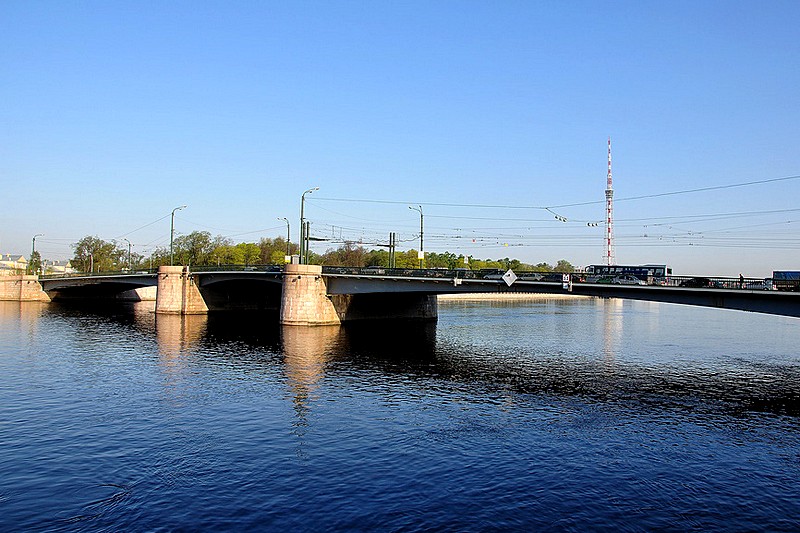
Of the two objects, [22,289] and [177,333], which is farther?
[22,289]

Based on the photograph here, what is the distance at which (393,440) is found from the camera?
25.9 metres

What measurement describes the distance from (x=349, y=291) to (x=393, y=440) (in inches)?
1840

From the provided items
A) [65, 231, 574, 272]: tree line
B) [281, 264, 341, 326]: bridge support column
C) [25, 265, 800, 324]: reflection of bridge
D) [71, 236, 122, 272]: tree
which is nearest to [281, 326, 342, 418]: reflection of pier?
[281, 264, 341, 326]: bridge support column

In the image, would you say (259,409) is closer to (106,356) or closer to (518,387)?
(518,387)

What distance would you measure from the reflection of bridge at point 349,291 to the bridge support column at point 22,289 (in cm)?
688

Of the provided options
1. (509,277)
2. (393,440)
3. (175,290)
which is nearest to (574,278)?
(509,277)

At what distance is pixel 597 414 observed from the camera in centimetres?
3139

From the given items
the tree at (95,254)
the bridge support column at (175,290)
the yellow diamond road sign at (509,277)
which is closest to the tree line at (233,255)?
the tree at (95,254)

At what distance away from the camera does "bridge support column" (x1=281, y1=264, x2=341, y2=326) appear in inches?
2874

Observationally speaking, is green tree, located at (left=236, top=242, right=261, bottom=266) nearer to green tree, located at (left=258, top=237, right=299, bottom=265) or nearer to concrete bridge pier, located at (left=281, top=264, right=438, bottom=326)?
green tree, located at (left=258, top=237, right=299, bottom=265)

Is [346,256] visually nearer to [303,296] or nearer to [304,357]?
[303,296]

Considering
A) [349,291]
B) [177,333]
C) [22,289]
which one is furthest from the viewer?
[22,289]

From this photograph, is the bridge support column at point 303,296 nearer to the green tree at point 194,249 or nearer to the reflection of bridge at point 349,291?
the reflection of bridge at point 349,291

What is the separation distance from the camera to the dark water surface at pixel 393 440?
60.2 ft
